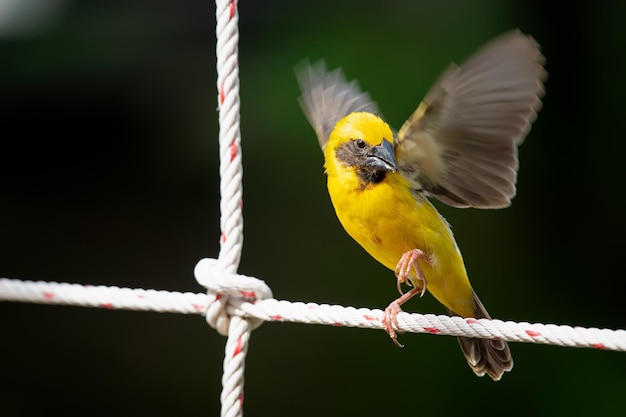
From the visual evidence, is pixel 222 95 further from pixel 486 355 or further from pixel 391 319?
pixel 486 355

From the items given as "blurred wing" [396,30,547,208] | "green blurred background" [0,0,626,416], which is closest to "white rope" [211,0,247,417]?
"blurred wing" [396,30,547,208]

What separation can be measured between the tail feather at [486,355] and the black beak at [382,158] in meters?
0.38

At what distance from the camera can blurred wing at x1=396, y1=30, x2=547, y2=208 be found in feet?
4.81

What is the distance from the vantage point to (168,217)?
3.47 meters

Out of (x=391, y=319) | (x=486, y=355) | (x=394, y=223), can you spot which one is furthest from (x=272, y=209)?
(x=391, y=319)

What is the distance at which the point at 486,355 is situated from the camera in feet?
5.91

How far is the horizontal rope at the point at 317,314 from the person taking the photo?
1085 mm

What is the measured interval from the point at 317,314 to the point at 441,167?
587 millimetres

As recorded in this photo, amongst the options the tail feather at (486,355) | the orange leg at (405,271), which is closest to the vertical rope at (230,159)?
the orange leg at (405,271)

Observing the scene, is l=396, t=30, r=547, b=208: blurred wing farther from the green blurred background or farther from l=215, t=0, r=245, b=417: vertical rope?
the green blurred background

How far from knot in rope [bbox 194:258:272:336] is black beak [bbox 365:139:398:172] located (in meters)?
0.43

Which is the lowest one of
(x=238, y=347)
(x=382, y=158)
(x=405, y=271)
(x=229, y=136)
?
(x=238, y=347)

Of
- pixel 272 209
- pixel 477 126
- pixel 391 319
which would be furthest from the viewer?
pixel 272 209

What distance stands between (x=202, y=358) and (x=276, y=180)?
2.48 ft
